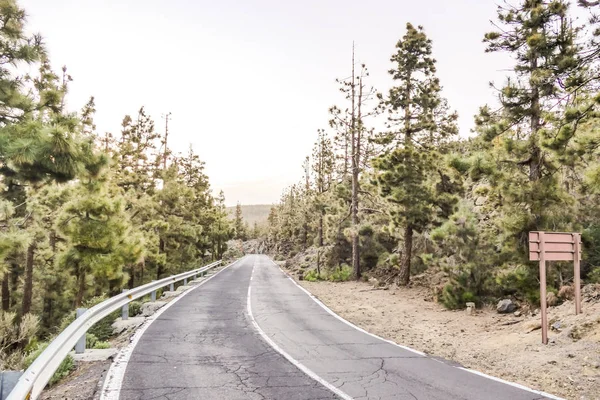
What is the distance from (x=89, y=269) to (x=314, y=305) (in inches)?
404

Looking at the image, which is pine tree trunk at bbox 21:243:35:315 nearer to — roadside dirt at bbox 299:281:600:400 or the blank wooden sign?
roadside dirt at bbox 299:281:600:400

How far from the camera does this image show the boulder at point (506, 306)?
41.5ft

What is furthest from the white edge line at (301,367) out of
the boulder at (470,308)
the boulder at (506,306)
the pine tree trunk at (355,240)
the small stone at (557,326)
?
the pine tree trunk at (355,240)

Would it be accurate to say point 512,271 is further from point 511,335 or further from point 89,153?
point 89,153

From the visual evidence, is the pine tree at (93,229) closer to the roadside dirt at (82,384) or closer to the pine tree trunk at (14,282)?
the roadside dirt at (82,384)

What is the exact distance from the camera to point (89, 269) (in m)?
17.8

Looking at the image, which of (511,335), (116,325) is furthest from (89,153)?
(511,335)

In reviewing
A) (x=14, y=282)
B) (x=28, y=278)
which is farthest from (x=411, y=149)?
(x=14, y=282)

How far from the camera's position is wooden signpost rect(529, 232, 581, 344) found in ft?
28.5

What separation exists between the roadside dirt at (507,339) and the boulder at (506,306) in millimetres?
341

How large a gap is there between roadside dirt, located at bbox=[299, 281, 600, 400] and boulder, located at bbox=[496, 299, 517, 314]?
341 mm

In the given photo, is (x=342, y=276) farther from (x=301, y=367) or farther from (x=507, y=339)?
(x=301, y=367)

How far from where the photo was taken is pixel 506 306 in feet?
41.6

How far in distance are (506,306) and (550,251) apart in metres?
4.40
